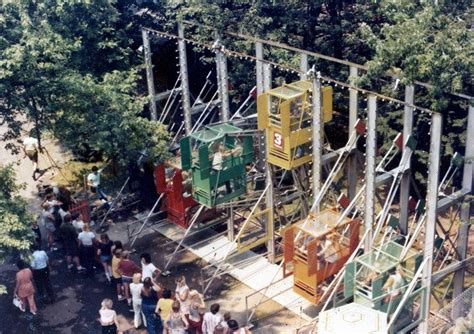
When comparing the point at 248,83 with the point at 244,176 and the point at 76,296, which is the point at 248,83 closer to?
the point at 244,176

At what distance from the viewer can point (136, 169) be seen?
76.2 feet

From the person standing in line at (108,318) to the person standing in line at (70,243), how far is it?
368 centimetres

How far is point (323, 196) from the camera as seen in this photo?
18.9 meters

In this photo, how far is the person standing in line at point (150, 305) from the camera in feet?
55.7

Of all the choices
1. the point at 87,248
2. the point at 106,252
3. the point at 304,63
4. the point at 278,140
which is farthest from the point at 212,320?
the point at 304,63

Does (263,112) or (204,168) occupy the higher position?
(263,112)

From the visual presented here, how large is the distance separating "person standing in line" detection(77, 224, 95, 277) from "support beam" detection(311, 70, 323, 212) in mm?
5948

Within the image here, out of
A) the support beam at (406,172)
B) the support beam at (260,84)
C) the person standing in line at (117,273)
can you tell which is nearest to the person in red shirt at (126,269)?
the person standing in line at (117,273)

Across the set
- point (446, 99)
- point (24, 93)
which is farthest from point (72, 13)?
point (446, 99)

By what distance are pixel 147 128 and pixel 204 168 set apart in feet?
8.55

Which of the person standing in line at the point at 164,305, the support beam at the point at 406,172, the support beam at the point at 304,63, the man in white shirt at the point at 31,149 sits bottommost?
the person standing in line at the point at 164,305

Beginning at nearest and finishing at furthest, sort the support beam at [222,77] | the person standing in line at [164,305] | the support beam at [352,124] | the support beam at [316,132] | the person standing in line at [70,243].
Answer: the person standing in line at [164,305] < the support beam at [316,132] < the support beam at [352,124] < the person standing in line at [70,243] < the support beam at [222,77]

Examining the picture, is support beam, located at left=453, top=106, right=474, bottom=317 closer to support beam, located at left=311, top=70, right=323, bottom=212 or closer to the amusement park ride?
the amusement park ride

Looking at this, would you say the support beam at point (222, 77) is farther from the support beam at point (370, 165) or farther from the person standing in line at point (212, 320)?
the person standing in line at point (212, 320)
